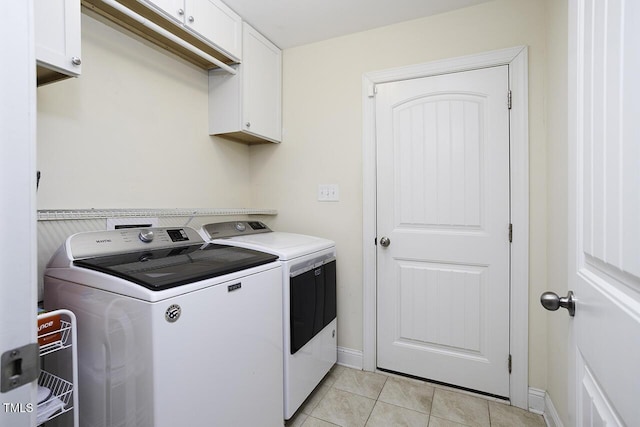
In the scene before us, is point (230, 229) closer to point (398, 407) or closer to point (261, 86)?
point (261, 86)

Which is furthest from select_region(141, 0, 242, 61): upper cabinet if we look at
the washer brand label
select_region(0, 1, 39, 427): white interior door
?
the washer brand label

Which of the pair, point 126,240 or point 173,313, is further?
point 126,240

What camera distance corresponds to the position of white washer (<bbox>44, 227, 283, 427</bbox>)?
3.04 ft

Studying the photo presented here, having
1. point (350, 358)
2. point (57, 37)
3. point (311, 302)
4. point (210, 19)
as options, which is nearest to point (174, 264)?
point (311, 302)

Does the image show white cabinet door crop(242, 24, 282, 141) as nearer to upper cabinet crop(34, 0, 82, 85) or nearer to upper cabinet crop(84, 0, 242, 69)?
upper cabinet crop(84, 0, 242, 69)

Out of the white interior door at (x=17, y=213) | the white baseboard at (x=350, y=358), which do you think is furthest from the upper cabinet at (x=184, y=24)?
the white baseboard at (x=350, y=358)

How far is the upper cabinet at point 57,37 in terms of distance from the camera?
1.05m

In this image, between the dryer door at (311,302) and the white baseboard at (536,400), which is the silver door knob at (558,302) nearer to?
the dryer door at (311,302)

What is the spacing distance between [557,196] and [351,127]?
1.29 m

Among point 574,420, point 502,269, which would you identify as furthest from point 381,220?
point 574,420

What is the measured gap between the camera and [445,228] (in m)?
1.91

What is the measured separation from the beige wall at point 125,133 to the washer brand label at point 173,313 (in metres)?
0.84

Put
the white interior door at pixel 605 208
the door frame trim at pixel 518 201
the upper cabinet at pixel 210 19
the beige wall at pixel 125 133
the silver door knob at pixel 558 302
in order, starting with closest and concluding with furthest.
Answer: the white interior door at pixel 605 208, the silver door knob at pixel 558 302, the beige wall at pixel 125 133, the upper cabinet at pixel 210 19, the door frame trim at pixel 518 201

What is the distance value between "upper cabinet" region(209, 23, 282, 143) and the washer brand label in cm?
134
